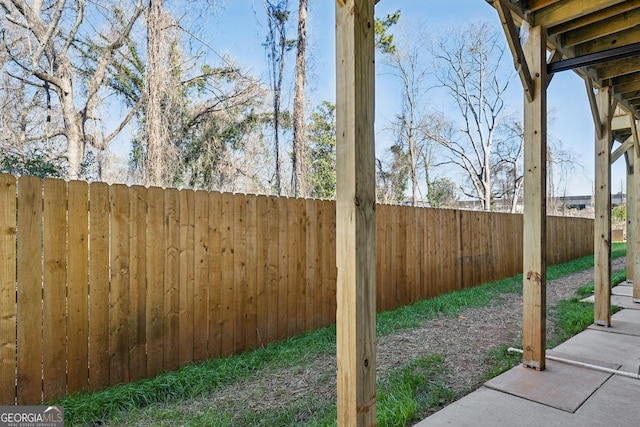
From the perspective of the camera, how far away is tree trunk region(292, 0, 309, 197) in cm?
832

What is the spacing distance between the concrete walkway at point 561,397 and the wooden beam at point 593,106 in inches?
82.9

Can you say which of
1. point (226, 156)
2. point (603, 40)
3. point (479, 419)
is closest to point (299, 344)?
point (479, 419)

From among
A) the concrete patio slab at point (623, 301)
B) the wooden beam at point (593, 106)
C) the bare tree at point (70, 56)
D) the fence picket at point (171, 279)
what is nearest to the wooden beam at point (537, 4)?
the wooden beam at point (593, 106)

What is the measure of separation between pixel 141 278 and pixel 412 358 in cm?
212

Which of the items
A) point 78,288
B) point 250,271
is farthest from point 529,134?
point 78,288

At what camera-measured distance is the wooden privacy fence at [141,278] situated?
7.00 ft

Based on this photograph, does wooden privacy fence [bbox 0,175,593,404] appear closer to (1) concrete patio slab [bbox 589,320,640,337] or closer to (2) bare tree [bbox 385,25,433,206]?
(1) concrete patio slab [bbox 589,320,640,337]

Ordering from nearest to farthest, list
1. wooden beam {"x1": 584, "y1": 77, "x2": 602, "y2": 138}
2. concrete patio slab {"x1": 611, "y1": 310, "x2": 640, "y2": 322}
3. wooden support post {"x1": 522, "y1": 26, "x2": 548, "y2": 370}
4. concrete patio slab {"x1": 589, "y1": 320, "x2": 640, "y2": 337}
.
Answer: wooden support post {"x1": 522, "y1": 26, "x2": 548, "y2": 370} < wooden beam {"x1": 584, "y1": 77, "x2": 602, "y2": 138} < concrete patio slab {"x1": 589, "y1": 320, "x2": 640, "y2": 337} < concrete patio slab {"x1": 611, "y1": 310, "x2": 640, "y2": 322}

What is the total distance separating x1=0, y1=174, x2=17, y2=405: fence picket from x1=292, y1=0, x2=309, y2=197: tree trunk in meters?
6.25

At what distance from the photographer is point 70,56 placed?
6734 mm

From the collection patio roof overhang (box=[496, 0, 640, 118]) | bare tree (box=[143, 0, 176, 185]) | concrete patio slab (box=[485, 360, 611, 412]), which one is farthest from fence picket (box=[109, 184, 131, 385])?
bare tree (box=[143, 0, 176, 185])

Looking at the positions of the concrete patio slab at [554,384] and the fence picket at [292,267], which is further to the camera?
the fence picket at [292,267]

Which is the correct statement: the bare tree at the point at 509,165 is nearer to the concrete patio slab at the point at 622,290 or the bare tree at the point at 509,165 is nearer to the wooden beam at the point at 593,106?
the concrete patio slab at the point at 622,290

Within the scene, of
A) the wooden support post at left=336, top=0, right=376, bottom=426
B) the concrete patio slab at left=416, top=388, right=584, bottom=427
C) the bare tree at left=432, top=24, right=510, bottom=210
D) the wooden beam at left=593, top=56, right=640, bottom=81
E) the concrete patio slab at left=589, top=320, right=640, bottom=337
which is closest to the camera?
the wooden support post at left=336, top=0, right=376, bottom=426
